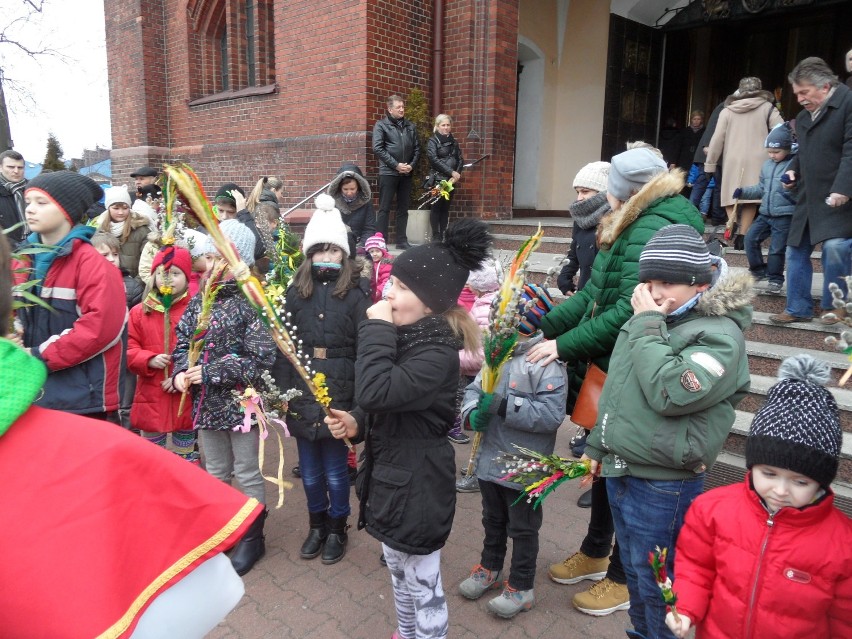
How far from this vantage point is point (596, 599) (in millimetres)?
3145

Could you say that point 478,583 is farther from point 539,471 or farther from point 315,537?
point 315,537

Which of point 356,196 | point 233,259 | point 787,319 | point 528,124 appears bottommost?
point 787,319

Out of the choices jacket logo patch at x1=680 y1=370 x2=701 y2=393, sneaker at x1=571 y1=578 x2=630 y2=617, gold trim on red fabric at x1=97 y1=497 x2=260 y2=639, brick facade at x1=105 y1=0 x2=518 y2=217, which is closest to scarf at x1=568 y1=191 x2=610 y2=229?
sneaker at x1=571 y1=578 x2=630 y2=617

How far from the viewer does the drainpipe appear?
934cm

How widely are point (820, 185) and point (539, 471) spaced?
375cm

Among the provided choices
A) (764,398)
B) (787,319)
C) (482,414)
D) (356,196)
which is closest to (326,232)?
(482,414)

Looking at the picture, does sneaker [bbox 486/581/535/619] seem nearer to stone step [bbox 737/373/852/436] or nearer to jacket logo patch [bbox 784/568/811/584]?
jacket logo patch [bbox 784/568/811/584]

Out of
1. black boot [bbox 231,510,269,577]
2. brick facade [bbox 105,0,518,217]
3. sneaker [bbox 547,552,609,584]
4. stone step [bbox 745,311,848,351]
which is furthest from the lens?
brick facade [bbox 105,0,518,217]

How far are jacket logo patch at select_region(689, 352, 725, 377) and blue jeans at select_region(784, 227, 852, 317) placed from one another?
11.0 feet

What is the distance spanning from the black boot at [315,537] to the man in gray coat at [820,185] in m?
3.99

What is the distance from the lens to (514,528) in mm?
3057

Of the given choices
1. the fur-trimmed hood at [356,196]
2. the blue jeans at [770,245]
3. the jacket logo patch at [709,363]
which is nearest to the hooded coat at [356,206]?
the fur-trimmed hood at [356,196]

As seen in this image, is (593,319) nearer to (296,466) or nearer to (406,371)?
(406,371)

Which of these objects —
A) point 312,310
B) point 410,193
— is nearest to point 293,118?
point 410,193
